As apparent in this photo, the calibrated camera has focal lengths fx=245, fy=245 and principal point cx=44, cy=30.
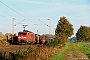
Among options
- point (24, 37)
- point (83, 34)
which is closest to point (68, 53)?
point (24, 37)

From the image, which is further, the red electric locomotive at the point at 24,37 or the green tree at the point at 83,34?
the green tree at the point at 83,34

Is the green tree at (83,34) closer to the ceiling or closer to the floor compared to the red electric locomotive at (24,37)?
Answer: closer to the ceiling

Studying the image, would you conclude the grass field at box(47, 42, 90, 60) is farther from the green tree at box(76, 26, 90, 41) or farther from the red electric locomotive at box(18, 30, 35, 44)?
the green tree at box(76, 26, 90, 41)

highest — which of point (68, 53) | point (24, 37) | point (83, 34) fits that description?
point (83, 34)

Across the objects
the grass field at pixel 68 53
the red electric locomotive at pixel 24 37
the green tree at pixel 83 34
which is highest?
the green tree at pixel 83 34

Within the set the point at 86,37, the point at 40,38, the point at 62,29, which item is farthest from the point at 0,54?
the point at 86,37

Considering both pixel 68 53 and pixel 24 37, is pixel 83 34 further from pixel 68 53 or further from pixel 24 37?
pixel 68 53

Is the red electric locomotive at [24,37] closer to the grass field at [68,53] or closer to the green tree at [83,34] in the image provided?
the grass field at [68,53]

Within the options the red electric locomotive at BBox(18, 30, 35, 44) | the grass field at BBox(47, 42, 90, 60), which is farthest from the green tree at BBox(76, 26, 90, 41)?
the grass field at BBox(47, 42, 90, 60)

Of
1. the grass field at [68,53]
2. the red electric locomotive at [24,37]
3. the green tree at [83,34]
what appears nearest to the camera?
the grass field at [68,53]

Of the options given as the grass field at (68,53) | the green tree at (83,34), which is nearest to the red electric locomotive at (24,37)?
the grass field at (68,53)

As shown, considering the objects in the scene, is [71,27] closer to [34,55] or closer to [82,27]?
[82,27]

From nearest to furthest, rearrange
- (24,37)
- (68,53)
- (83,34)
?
(68,53) → (24,37) → (83,34)

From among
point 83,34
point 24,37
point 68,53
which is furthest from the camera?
point 83,34
